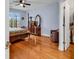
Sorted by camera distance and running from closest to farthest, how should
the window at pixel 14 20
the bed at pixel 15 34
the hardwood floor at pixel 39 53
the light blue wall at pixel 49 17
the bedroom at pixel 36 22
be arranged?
1. the hardwood floor at pixel 39 53
2. the bed at pixel 15 34
3. the bedroom at pixel 36 22
4. the light blue wall at pixel 49 17
5. the window at pixel 14 20

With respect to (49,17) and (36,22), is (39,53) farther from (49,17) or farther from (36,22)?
(36,22)

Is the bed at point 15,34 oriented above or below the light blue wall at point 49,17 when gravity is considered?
below

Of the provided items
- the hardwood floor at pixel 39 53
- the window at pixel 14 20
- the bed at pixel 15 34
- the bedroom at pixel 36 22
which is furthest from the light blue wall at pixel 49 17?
the hardwood floor at pixel 39 53

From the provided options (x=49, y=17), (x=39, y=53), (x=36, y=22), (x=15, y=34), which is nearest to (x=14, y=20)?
(x=36, y=22)

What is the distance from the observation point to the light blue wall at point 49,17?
704cm

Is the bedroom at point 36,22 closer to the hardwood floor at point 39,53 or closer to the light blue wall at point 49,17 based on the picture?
the light blue wall at point 49,17

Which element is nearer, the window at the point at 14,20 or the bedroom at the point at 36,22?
the bedroom at the point at 36,22

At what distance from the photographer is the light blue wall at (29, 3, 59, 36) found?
7.04 meters

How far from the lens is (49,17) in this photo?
25.2ft

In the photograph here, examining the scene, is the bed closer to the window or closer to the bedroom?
the bedroom

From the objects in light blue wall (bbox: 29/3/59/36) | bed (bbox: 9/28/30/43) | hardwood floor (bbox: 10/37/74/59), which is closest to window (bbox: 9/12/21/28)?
light blue wall (bbox: 29/3/59/36)

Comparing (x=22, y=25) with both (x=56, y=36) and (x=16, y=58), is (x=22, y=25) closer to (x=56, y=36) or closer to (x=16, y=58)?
(x=56, y=36)
